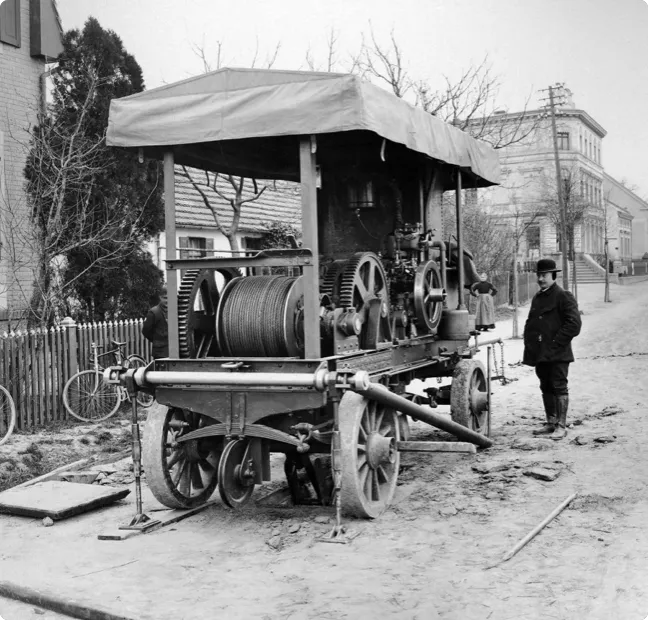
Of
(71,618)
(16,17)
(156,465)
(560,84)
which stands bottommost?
(71,618)

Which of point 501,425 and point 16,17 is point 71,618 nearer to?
point 501,425

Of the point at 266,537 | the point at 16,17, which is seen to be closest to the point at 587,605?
the point at 266,537

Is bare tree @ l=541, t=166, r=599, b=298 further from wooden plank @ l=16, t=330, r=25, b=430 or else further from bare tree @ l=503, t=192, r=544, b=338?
wooden plank @ l=16, t=330, r=25, b=430

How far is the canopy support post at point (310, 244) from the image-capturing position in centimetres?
640

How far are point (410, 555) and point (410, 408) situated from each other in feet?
5.08

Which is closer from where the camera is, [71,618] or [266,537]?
[71,618]

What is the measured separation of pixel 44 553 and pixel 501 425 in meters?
6.02

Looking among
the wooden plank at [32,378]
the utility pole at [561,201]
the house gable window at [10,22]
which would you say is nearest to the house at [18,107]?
the house gable window at [10,22]

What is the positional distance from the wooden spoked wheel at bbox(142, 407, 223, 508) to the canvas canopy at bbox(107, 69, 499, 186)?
217cm

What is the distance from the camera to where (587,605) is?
473cm

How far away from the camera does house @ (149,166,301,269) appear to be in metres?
18.6

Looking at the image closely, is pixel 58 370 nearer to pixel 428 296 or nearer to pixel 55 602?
pixel 428 296

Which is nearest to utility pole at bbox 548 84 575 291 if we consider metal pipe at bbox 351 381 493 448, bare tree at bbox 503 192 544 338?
bare tree at bbox 503 192 544 338

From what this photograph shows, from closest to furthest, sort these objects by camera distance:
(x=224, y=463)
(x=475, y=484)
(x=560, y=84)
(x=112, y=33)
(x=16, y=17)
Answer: (x=224, y=463)
(x=475, y=484)
(x=16, y=17)
(x=112, y=33)
(x=560, y=84)
